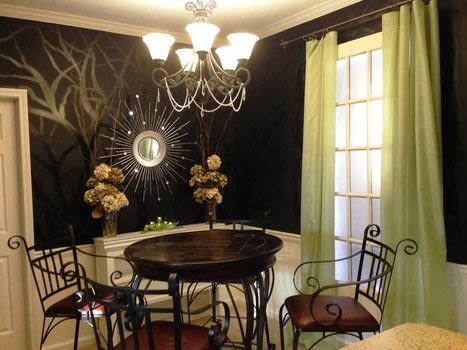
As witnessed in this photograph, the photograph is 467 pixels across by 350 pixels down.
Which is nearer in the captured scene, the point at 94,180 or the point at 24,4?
the point at 24,4

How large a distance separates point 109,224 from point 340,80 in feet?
7.38

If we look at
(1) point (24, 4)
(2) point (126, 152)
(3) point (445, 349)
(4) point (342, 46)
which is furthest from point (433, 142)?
(1) point (24, 4)

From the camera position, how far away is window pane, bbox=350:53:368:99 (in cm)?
298

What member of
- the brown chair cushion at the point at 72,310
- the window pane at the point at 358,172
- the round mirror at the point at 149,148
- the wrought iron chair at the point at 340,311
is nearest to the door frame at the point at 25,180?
the brown chair cushion at the point at 72,310

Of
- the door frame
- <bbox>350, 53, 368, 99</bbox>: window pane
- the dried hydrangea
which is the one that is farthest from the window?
the door frame

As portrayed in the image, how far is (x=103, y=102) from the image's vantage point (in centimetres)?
347

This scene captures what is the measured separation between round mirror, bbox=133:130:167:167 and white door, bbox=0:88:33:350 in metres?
0.92

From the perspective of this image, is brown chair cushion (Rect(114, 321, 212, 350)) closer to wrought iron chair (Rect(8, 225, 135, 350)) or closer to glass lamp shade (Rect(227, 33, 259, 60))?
wrought iron chair (Rect(8, 225, 135, 350))

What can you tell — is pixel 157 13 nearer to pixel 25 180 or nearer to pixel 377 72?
pixel 25 180

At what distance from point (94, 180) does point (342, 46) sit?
2290 millimetres

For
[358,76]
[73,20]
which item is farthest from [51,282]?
[358,76]

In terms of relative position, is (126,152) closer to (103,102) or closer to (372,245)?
(103,102)

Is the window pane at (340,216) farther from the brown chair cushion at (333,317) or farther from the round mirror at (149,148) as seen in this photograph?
the round mirror at (149,148)

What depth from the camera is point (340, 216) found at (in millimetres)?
3168
